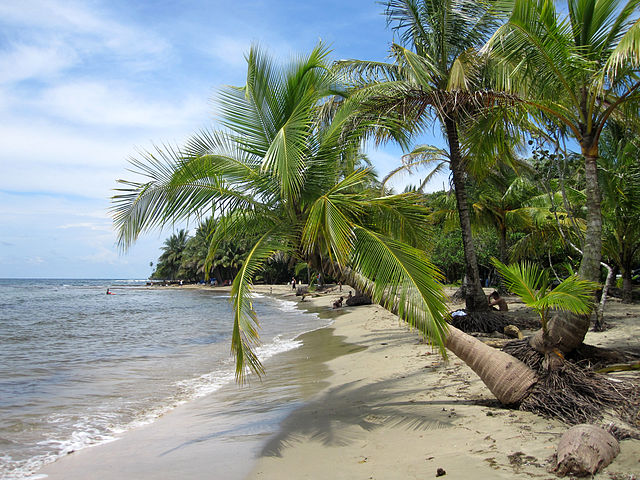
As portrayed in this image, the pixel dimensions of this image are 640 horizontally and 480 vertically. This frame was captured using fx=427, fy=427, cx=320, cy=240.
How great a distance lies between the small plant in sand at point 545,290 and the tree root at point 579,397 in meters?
0.46

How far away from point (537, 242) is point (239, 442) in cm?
1590

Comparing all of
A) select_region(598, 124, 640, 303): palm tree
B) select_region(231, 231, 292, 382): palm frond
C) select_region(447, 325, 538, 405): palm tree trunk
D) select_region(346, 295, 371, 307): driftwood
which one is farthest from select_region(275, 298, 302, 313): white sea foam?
select_region(447, 325, 538, 405): palm tree trunk

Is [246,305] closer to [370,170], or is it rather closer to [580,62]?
[370,170]

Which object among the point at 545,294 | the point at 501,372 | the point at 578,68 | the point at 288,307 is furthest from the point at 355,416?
the point at 288,307

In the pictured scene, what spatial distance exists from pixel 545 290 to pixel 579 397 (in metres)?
1.05

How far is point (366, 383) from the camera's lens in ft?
22.4

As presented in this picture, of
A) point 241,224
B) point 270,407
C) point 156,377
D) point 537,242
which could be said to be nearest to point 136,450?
point 270,407

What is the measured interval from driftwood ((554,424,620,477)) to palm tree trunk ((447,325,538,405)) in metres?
1.16

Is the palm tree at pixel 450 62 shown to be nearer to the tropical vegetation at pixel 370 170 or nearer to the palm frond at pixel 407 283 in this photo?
the tropical vegetation at pixel 370 170

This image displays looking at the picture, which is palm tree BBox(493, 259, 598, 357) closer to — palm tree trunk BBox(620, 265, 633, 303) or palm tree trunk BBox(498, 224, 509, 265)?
palm tree trunk BBox(620, 265, 633, 303)

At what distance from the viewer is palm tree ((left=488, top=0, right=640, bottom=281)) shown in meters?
5.05

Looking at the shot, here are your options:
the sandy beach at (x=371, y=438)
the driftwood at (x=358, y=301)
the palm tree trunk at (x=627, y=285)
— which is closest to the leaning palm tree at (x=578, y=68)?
the sandy beach at (x=371, y=438)

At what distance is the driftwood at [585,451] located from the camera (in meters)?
2.91

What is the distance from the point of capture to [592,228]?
16.8ft
